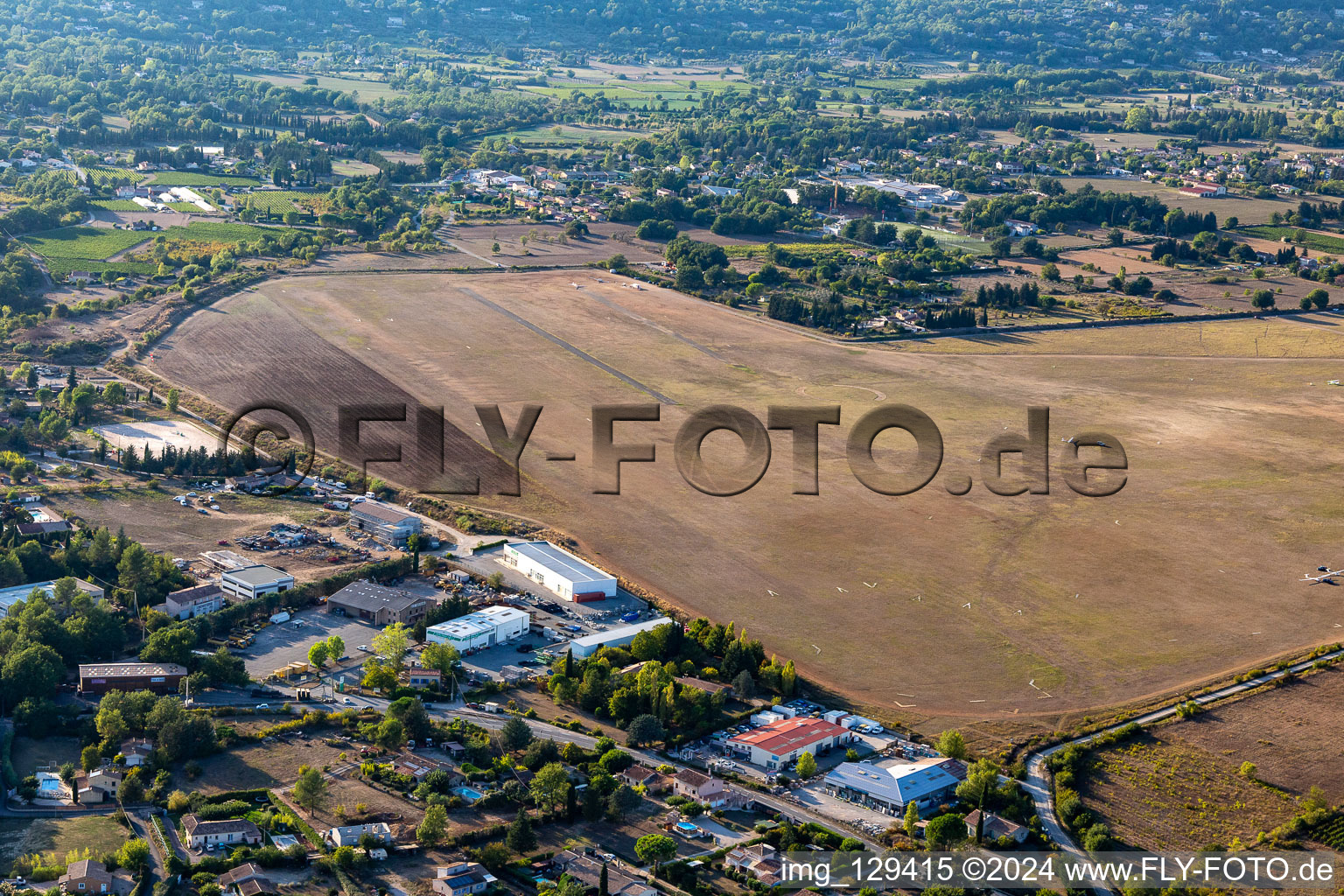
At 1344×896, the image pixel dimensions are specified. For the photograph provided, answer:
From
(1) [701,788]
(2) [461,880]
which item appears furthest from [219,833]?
(1) [701,788]

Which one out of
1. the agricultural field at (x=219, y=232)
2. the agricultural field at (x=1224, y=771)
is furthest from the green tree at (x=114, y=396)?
the agricultural field at (x=1224, y=771)

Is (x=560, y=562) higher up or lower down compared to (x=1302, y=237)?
lower down

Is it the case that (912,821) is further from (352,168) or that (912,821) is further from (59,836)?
(352,168)

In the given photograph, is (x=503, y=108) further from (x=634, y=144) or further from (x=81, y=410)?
(x=81, y=410)

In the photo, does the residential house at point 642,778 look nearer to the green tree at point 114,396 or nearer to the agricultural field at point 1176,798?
the agricultural field at point 1176,798

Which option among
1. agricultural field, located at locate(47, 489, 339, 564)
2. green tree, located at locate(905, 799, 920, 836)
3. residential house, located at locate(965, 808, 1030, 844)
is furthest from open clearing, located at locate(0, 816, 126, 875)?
residential house, located at locate(965, 808, 1030, 844)

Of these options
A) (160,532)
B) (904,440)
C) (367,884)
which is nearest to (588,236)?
(904,440)

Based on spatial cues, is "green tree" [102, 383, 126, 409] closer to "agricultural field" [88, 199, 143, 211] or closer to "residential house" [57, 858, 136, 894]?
"residential house" [57, 858, 136, 894]
